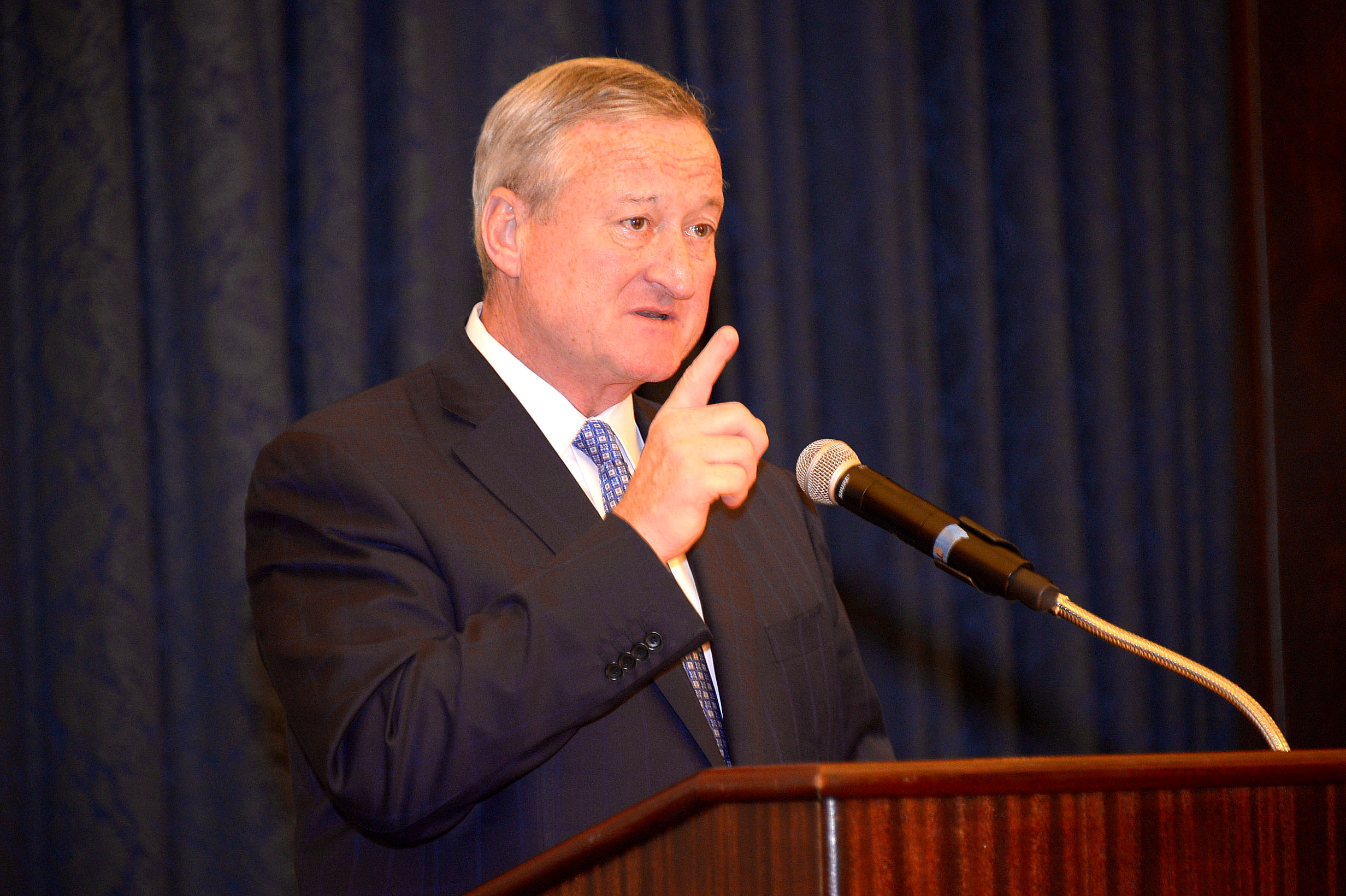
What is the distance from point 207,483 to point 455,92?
984mm

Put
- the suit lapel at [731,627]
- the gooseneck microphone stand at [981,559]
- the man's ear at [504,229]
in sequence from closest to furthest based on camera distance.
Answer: the gooseneck microphone stand at [981,559] < the suit lapel at [731,627] < the man's ear at [504,229]

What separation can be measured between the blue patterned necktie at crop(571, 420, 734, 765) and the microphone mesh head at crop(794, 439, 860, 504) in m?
0.24

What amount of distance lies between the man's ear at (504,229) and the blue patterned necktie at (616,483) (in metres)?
0.25

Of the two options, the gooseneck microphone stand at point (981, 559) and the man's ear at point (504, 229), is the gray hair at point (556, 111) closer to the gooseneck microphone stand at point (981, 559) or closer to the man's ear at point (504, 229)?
the man's ear at point (504, 229)

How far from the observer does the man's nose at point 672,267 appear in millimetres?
1457

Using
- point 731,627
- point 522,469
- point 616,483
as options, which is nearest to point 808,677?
point 731,627

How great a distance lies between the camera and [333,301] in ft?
7.51

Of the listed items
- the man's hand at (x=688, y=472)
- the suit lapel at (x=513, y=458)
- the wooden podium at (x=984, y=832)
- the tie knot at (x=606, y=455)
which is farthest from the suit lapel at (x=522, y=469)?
the wooden podium at (x=984, y=832)

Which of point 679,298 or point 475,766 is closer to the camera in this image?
point 475,766

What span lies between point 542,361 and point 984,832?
102 cm

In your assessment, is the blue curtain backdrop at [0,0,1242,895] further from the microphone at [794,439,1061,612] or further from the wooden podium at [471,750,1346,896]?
the wooden podium at [471,750,1346,896]

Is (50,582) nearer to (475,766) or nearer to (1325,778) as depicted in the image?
(475,766)

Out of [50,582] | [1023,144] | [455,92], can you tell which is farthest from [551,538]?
[1023,144]

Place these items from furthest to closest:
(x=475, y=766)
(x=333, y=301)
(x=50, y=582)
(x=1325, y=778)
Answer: (x=333, y=301) → (x=50, y=582) → (x=475, y=766) → (x=1325, y=778)
